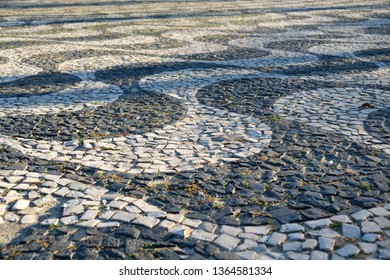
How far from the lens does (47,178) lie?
193 inches

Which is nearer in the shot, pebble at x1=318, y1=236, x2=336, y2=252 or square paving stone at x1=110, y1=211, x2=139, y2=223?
pebble at x1=318, y1=236, x2=336, y2=252

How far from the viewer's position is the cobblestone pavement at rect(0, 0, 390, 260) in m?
3.86

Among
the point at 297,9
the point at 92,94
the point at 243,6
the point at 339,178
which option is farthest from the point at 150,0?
the point at 339,178

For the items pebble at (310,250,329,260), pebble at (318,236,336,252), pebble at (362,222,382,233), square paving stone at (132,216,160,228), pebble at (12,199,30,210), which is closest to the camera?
pebble at (310,250,329,260)

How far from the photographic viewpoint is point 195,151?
221 inches

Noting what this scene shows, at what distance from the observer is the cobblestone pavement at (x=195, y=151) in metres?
3.86

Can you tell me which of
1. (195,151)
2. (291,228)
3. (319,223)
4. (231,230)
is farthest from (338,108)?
(231,230)

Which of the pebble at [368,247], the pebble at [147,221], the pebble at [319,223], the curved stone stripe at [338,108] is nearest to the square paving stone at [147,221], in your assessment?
the pebble at [147,221]

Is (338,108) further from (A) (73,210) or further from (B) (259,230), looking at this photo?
(A) (73,210)

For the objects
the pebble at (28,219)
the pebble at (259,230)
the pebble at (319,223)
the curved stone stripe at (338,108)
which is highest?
the pebble at (28,219)

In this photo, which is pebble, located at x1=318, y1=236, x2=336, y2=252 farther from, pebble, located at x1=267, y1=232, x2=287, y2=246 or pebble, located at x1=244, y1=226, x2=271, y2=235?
pebble, located at x1=244, y1=226, x2=271, y2=235

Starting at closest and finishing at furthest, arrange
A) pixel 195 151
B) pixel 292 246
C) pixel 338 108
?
pixel 292 246
pixel 195 151
pixel 338 108

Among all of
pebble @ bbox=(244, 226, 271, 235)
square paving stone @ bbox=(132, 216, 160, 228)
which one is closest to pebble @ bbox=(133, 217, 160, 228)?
square paving stone @ bbox=(132, 216, 160, 228)

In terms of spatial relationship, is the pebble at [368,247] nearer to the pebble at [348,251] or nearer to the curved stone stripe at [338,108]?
the pebble at [348,251]
